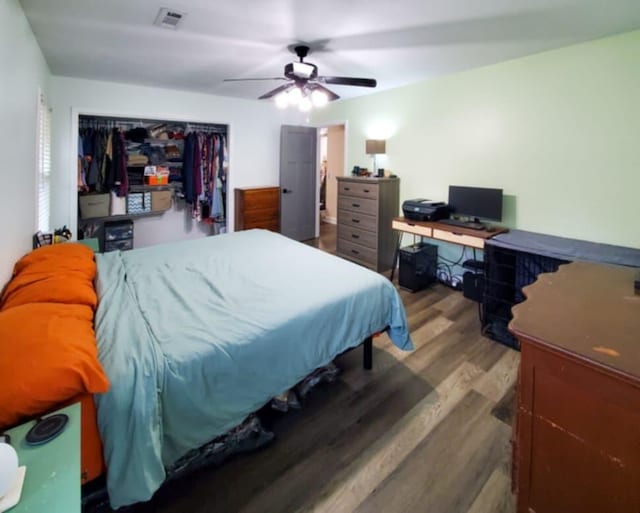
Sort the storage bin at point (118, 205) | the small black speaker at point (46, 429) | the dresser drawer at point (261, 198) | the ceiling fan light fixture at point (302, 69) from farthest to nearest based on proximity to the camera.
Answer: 1. the dresser drawer at point (261, 198)
2. the storage bin at point (118, 205)
3. the ceiling fan light fixture at point (302, 69)
4. the small black speaker at point (46, 429)

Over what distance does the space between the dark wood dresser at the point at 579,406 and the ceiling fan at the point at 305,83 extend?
210 centimetres

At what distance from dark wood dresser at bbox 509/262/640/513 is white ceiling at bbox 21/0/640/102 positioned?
1.88 metres

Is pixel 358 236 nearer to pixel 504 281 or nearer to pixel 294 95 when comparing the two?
pixel 504 281

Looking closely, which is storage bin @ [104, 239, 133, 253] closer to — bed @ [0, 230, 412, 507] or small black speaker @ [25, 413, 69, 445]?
bed @ [0, 230, 412, 507]

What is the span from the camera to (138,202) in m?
4.71

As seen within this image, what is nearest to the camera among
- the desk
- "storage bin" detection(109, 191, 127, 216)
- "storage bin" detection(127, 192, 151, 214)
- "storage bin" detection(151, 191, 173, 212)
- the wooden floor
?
the wooden floor

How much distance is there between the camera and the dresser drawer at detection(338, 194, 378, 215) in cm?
419

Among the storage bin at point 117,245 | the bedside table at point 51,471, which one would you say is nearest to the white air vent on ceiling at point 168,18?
the bedside table at point 51,471

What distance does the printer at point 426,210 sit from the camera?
3.63 m

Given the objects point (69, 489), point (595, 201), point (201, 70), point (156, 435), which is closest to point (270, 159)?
point (201, 70)

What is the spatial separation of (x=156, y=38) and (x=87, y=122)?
7.90 feet

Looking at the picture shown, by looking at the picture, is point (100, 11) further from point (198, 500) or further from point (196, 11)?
point (198, 500)

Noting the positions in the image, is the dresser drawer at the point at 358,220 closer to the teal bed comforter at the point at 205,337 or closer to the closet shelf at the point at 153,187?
the teal bed comforter at the point at 205,337

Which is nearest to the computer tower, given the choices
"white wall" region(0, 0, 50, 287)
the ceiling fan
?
the ceiling fan
